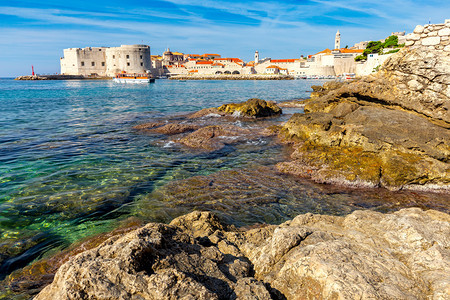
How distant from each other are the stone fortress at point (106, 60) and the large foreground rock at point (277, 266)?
325 ft

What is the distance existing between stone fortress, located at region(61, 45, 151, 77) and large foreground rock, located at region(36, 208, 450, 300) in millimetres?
99112

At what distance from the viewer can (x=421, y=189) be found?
6898mm

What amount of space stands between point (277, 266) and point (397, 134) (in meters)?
7.12

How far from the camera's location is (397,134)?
8.00m

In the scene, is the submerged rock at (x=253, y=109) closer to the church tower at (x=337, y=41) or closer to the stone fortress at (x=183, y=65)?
the stone fortress at (x=183, y=65)

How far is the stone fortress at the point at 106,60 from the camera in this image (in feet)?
299

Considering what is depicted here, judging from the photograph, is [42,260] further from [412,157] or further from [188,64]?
[188,64]

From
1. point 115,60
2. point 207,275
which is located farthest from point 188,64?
point 207,275

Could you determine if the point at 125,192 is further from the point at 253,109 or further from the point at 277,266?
the point at 253,109

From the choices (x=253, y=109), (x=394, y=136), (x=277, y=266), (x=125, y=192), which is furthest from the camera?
(x=253, y=109)

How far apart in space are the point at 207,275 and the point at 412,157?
7274 mm

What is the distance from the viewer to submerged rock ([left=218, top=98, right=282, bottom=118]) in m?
18.2

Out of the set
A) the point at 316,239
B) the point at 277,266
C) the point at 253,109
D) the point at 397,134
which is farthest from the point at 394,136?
the point at 253,109

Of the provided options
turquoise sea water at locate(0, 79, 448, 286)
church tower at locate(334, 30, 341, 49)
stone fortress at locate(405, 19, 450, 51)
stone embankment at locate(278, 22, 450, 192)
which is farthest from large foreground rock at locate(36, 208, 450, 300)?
church tower at locate(334, 30, 341, 49)
